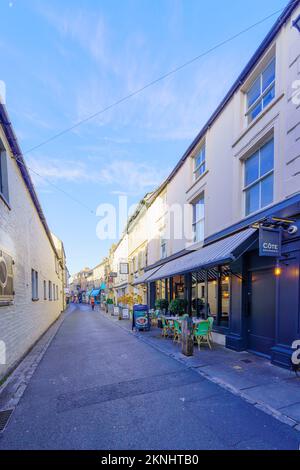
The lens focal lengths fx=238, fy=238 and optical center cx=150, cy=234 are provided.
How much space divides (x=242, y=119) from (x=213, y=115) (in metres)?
1.80

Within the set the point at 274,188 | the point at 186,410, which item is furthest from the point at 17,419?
the point at 274,188

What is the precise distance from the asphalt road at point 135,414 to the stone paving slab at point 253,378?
243 mm

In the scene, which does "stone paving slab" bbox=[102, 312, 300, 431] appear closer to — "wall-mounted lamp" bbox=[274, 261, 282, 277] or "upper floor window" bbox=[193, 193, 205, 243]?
"wall-mounted lamp" bbox=[274, 261, 282, 277]

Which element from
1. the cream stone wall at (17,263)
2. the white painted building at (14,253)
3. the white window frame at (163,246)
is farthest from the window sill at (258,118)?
the white window frame at (163,246)

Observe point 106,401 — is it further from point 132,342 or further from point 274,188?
point 274,188

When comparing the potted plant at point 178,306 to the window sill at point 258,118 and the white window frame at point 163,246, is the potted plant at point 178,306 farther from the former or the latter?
the window sill at point 258,118

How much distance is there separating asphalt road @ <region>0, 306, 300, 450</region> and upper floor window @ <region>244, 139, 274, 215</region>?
17.1 ft

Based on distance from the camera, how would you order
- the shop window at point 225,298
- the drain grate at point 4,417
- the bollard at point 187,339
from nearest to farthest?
the drain grate at point 4,417
the bollard at point 187,339
the shop window at point 225,298

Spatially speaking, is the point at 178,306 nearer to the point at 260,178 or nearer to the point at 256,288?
the point at 256,288

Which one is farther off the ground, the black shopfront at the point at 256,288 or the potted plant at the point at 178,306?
the black shopfront at the point at 256,288

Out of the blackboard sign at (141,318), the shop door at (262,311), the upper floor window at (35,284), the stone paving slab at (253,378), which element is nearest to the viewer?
the stone paving slab at (253,378)

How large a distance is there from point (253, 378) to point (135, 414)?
290 centimetres

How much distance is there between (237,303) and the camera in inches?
306

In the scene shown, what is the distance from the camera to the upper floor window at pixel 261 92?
23.2ft
